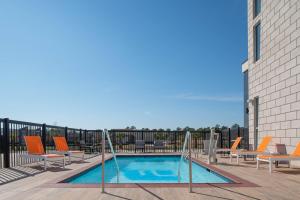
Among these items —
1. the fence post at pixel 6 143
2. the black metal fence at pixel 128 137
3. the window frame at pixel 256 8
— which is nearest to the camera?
the fence post at pixel 6 143

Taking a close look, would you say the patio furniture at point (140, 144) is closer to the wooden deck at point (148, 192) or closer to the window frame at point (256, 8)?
the window frame at point (256, 8)

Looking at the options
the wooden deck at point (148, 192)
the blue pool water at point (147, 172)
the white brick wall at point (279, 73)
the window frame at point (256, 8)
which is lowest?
the blue pool water at point (147, 172)

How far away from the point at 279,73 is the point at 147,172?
5.15 meters

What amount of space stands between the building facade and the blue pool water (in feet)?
9.46

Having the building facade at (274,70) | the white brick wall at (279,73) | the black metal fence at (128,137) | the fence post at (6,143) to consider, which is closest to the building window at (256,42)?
the building facade at (274,70)

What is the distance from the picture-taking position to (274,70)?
1013 cm

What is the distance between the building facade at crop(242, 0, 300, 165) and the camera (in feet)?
28.9

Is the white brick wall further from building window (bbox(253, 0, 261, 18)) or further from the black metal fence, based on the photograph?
the black metal fence

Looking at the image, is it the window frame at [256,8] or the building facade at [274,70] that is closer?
the building facade at [274,70]

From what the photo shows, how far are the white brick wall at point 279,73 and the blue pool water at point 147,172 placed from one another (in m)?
2.85

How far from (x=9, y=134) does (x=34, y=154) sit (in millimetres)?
830

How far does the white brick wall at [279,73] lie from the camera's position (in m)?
8.75

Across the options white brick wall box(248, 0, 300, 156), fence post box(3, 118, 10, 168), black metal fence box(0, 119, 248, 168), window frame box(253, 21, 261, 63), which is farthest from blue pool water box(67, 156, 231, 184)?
window frame box(253, 21, 261, 63)

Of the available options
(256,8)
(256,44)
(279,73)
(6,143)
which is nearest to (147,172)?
(6,143)
